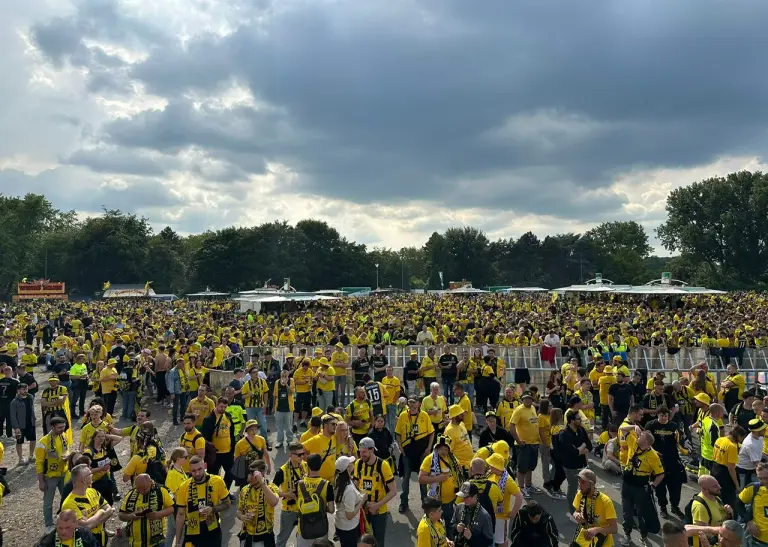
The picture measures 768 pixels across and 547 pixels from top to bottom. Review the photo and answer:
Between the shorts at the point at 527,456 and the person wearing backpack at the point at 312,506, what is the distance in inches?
155

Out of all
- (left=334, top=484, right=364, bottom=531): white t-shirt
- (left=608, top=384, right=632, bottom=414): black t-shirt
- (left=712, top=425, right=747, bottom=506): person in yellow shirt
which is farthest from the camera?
(left=608, top=384, right=632, bottom=414): black t-shirt

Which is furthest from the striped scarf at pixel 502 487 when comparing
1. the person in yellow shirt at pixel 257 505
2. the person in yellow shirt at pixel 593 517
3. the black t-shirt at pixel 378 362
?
the black t-shirt at pixel 378 362

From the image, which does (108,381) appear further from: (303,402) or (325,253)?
(325,253)

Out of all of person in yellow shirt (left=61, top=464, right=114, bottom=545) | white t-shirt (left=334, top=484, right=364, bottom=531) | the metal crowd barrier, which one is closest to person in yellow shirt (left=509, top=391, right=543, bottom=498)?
white t-shirt (left=334, top=484, right=364, bottom=531)

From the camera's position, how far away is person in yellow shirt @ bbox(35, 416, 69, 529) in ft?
23.5

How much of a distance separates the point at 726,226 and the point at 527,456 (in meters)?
74.7

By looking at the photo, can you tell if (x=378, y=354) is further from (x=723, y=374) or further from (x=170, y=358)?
(x=723, y=374)

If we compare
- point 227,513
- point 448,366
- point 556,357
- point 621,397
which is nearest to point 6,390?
point 227,513

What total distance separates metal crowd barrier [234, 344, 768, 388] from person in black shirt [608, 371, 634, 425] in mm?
4384

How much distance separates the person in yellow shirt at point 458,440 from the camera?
7.20 m

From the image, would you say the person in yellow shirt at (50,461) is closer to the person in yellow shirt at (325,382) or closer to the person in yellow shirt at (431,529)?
the person in yellow shirt at (431,529)

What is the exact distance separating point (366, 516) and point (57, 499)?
5673 millimetres

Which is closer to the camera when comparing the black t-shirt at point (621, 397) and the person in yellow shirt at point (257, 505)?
the person in yellow shirt at point (257, 505)

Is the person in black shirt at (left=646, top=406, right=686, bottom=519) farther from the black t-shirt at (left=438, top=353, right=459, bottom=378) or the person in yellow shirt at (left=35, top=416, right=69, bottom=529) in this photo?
the person in yellow shirt at (left=35, top=416, right=69, bottom=529)
